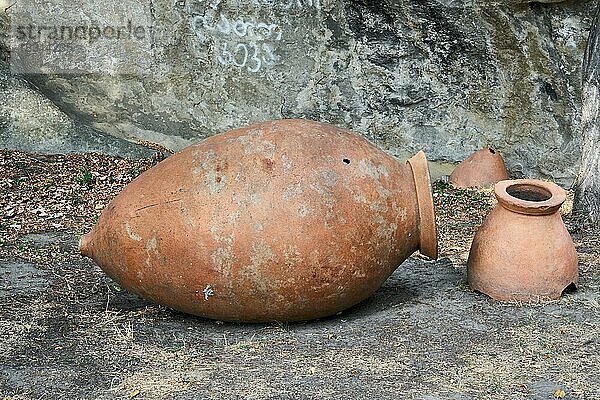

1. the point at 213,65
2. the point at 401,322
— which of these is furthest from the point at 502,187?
the point at 213,65

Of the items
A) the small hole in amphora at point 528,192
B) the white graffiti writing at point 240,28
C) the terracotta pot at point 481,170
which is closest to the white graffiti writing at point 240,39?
the white graffiti writing at point 240,28

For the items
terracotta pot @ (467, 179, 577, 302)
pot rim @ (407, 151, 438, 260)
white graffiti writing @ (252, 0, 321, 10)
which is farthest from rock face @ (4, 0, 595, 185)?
pot rim @ (407, 151, 438, 260)

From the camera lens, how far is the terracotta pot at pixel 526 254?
4.50 meters

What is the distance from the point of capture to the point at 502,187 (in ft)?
15.6

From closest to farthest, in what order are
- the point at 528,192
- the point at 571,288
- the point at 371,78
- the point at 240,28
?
the point at 571,288 → the point at 528,192 → the point at 371,78 → the point at 240,28

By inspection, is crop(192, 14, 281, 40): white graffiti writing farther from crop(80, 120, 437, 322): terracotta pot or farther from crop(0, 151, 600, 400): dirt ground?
crop(80, 120, 437, 322): terracotta pot

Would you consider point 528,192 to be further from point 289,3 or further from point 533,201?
point 289,3

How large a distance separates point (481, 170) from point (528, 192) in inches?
125

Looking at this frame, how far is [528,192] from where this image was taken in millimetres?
4840

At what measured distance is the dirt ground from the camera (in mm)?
3486

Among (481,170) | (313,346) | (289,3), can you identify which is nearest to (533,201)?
(313,346)

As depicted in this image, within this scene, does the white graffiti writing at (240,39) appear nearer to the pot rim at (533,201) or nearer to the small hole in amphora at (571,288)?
the pot rim at (533,201)

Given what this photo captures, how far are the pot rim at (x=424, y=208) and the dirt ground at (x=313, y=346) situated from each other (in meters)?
0.34

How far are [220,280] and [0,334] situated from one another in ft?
3.69
